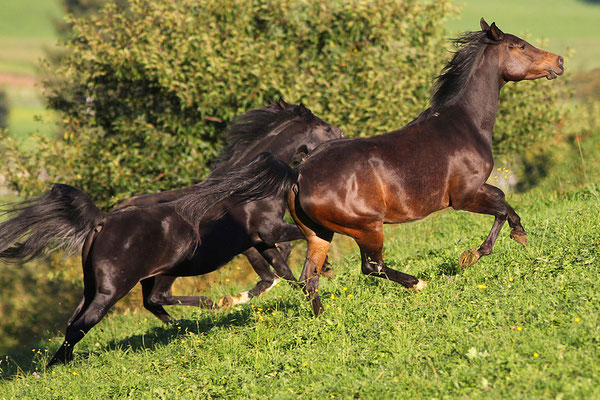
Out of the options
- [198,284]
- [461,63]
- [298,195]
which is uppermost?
[461,63]

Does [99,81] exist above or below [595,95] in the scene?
above

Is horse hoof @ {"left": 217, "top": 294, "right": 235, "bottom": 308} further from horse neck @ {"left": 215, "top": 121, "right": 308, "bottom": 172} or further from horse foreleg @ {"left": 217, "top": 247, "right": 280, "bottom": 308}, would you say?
horse neck @ {"left": 215, "top": 121, "right": 308, "bottom": 172}

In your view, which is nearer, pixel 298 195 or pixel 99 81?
pixel 298 195

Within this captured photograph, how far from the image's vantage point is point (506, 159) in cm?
1450

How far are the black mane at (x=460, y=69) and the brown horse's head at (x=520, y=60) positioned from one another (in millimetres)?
125

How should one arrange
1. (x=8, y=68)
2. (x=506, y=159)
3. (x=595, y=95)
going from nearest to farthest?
(x=506, y=159) < (x=595, y=95) < (x=8, y=68)

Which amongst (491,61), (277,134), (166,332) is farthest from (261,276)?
(491,61)

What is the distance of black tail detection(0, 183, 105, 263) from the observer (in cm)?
708

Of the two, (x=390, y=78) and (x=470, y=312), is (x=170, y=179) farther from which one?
Result: (x=470, y=312)

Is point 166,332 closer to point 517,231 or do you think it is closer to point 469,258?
point 469,258

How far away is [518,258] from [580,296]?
1377 mm

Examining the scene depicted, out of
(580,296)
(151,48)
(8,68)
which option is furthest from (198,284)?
(8,68)

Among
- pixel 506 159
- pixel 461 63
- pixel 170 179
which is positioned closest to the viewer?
pixel 461 63

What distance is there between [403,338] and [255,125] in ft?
15.8
